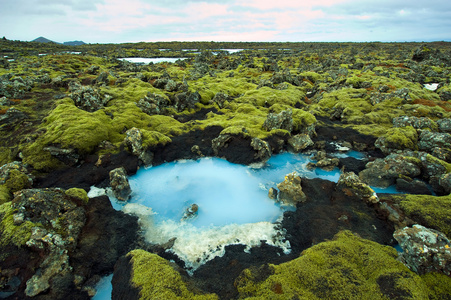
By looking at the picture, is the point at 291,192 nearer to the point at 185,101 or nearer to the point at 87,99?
the point at 185,101

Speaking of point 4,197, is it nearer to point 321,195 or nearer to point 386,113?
point 321,195

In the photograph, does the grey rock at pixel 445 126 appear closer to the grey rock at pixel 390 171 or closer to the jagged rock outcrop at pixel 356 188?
the grey rock at pixel 390 171

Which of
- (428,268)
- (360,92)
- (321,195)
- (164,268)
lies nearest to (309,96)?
(360,92)

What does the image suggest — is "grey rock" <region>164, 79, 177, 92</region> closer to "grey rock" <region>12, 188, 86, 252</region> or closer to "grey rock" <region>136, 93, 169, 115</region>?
"grey rock" <region>136, 93, 169, 115</region>

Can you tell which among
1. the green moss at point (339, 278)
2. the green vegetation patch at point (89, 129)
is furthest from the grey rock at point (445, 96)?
the green vegetation patch at point (89, 129)

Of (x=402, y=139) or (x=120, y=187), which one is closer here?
(x=120, y=187)

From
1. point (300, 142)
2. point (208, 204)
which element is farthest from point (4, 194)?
point (300, 142)
